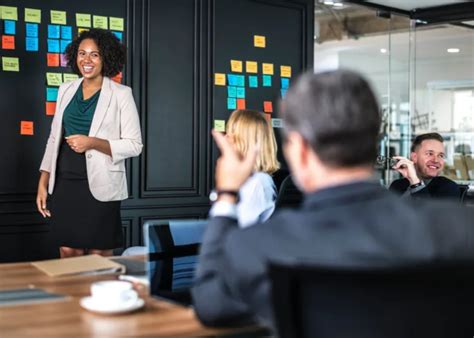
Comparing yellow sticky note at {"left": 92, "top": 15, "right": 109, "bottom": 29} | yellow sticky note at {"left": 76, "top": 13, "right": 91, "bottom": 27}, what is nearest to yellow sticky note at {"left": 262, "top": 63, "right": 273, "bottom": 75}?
yellow sticky note at {"left": 92, "top": 15, "right": 109, "bottom": 29}

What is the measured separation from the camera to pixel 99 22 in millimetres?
4824

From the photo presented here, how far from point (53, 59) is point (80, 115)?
1.16 metres

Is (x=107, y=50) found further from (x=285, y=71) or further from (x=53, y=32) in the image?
(x=285, y=71)

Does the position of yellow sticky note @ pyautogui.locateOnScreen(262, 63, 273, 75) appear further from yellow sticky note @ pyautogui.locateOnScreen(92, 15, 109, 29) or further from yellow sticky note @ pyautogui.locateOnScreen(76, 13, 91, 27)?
yellow sticky note @ pyautogui.locateOnScreen(76, 13, 91, 27)

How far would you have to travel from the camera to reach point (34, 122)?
4.55 meters

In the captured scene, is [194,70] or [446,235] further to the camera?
[194,70]

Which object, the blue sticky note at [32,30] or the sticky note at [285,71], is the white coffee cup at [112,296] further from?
the sticky note at [285,71]

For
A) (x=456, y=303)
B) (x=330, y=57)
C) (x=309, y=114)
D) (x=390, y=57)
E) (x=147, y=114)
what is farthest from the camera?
(x=330, y=57)

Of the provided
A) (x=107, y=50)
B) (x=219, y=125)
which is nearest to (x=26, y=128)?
(x=107, y=50)

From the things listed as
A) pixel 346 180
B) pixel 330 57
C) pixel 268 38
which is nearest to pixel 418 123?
pixel 330 57

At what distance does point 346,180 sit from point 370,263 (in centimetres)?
17

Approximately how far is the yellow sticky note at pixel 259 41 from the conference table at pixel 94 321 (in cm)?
412

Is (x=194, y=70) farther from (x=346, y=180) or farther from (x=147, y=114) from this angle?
(x=346, y=180)

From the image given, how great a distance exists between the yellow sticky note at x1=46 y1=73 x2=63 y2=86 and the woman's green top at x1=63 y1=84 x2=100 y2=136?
103cm
